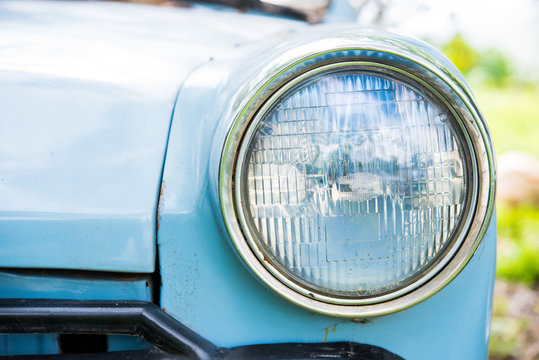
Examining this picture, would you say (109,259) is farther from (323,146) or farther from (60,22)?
(60,22)

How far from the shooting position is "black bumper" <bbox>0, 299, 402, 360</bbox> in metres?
0.88

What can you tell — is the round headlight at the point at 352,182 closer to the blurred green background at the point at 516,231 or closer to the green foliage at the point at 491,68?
the blurred green background at the point at 516,231

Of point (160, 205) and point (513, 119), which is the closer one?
point (160, 205)

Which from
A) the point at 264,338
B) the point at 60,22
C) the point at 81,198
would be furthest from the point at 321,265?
the point at 60,22

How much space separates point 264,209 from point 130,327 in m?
0.29

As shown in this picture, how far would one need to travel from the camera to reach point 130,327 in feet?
2.89

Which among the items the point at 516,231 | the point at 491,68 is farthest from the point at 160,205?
the point at 491,68

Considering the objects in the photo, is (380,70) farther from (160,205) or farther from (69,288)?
(69,288)

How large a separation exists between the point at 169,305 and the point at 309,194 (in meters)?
0.31

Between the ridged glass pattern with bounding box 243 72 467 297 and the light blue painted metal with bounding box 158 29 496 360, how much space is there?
7 cm

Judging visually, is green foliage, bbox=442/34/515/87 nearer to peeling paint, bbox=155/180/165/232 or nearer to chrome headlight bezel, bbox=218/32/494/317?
chrome headlight bezel, bbox=218/32/494/317

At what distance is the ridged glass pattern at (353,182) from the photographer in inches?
34.4

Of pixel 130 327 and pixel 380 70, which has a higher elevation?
pixel 380 70

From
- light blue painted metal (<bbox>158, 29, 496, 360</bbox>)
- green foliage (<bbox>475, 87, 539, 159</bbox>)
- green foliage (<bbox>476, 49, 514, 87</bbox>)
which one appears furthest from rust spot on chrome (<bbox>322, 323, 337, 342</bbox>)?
green foliage (<bbox>476, 49, 514, 87</bbox>)
